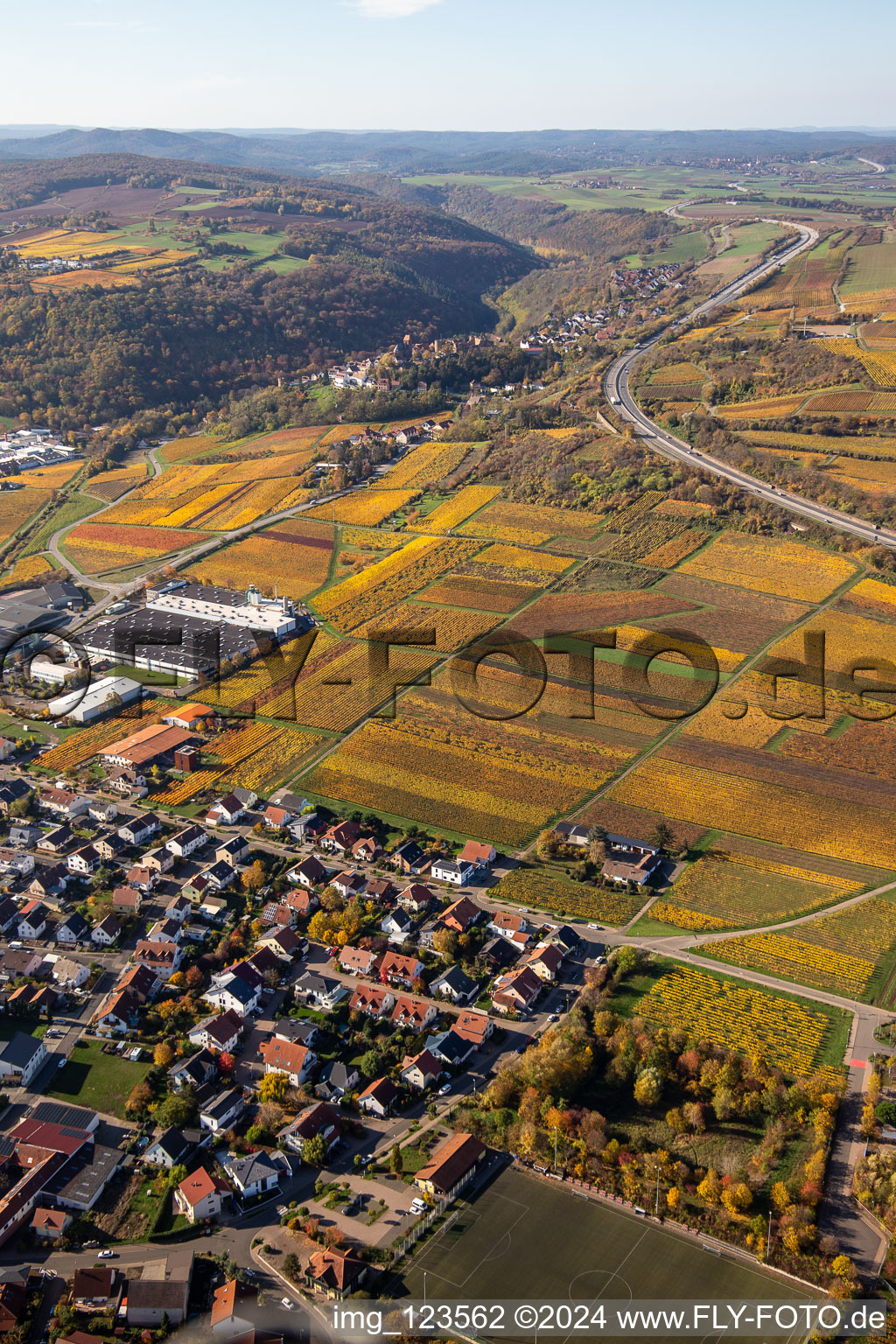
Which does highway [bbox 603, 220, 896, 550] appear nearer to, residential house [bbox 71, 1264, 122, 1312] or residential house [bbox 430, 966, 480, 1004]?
residential house [bbox 430, 966, 480, 1004]

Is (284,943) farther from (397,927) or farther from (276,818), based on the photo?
(276,818)

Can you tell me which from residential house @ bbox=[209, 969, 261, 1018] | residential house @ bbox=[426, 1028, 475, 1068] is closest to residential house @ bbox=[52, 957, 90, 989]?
residential house @ bbox=[209, 969, 261, 1018]

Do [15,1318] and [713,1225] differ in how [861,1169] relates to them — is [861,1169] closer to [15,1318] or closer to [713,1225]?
[713,1225]

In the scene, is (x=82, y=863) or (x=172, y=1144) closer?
(x=172, y=1144)

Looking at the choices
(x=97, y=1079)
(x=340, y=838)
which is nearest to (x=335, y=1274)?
(x=97, y=1079)

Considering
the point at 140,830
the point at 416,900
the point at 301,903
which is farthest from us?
the point at 140,830

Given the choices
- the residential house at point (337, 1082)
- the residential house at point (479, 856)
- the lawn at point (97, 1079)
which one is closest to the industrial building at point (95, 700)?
the residential house at point (479, 856)
